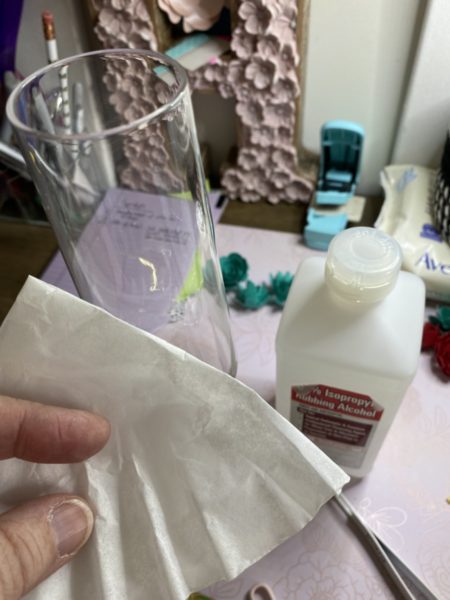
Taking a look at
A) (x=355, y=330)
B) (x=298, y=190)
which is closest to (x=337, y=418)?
(x=355, y=330)

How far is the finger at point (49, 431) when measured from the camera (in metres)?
0.26

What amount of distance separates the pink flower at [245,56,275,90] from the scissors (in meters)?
0.41

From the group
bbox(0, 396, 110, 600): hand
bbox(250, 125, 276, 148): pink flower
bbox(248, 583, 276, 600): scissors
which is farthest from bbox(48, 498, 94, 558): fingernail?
bbox(250, 125, 276, 148): pink flower

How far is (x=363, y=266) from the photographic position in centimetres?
29

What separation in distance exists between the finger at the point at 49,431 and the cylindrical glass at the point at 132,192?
0.11 metres

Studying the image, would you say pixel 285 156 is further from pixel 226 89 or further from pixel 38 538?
pixel 38 538

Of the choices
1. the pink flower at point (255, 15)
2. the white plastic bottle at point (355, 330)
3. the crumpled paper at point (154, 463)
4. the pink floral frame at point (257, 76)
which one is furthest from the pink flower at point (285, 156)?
the crumpled paper at point (154, 463)

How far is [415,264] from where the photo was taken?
467mm

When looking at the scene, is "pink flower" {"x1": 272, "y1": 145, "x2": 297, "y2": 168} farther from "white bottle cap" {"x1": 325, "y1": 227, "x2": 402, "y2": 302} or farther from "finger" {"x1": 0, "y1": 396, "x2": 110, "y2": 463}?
"finger" {"x1": 0, "y1": 396, "x2": 110, "y2": 463}

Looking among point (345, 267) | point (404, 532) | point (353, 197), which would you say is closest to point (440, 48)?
point (353, 197)

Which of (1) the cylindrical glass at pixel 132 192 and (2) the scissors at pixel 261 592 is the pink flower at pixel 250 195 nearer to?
(1) the cylindrical glass at pixel 132 192

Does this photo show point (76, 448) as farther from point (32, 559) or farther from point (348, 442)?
A: point (348, 442)

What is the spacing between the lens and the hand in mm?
260

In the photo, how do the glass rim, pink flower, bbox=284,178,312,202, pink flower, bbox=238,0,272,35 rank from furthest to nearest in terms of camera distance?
pink flower, bbox=284,178,312,202, pink flower, bbox=238,0,272,35, the glass rim
